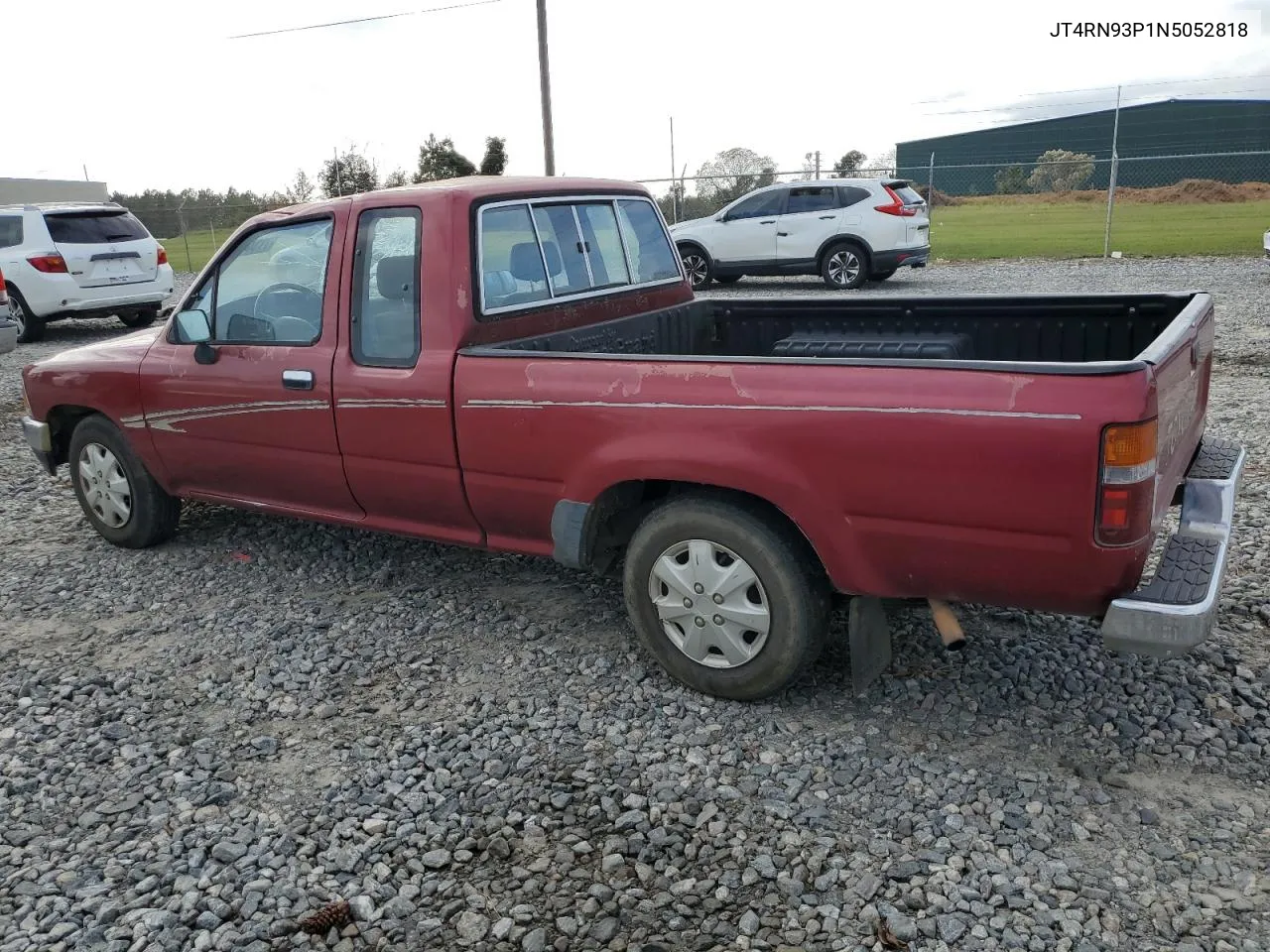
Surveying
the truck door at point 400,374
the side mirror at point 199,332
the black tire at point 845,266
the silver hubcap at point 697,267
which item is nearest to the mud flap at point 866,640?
the truck door at point 400,374

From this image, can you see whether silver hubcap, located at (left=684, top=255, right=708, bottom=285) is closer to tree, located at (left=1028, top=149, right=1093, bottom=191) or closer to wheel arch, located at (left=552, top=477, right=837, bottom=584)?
wheel arch, located at (left=552, top=477, right=837, bottom=584)

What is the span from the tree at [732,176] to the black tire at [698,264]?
18.2 feet

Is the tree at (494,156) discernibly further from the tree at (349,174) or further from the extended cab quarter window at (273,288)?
the extended cab quarter window at (273,288)

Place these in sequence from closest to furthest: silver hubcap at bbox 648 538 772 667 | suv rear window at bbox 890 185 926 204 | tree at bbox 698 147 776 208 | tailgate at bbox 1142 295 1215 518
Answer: tailgate at bbox 1142 295 1215 518
silver hubcap at bbox 648 538 772 667
suv rear window at bbox 890 185 926 204
tree at bbox 698 147 776 208

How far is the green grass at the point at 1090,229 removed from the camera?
2181 centimetres

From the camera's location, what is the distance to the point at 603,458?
12.5ft

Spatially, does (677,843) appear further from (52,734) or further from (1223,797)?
(52,734)

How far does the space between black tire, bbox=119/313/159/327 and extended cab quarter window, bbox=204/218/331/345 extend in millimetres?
10831

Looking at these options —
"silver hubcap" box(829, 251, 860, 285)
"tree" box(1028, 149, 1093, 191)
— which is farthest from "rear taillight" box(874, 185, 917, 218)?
"tree" box(1028, 149, 1093, 191)

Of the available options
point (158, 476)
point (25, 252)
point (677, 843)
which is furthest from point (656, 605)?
point (25, 252)

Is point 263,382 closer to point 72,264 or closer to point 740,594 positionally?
point 740,594

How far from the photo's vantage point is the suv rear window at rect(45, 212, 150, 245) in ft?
44.7

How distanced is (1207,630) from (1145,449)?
553 mm

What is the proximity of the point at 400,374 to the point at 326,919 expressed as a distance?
214cm
